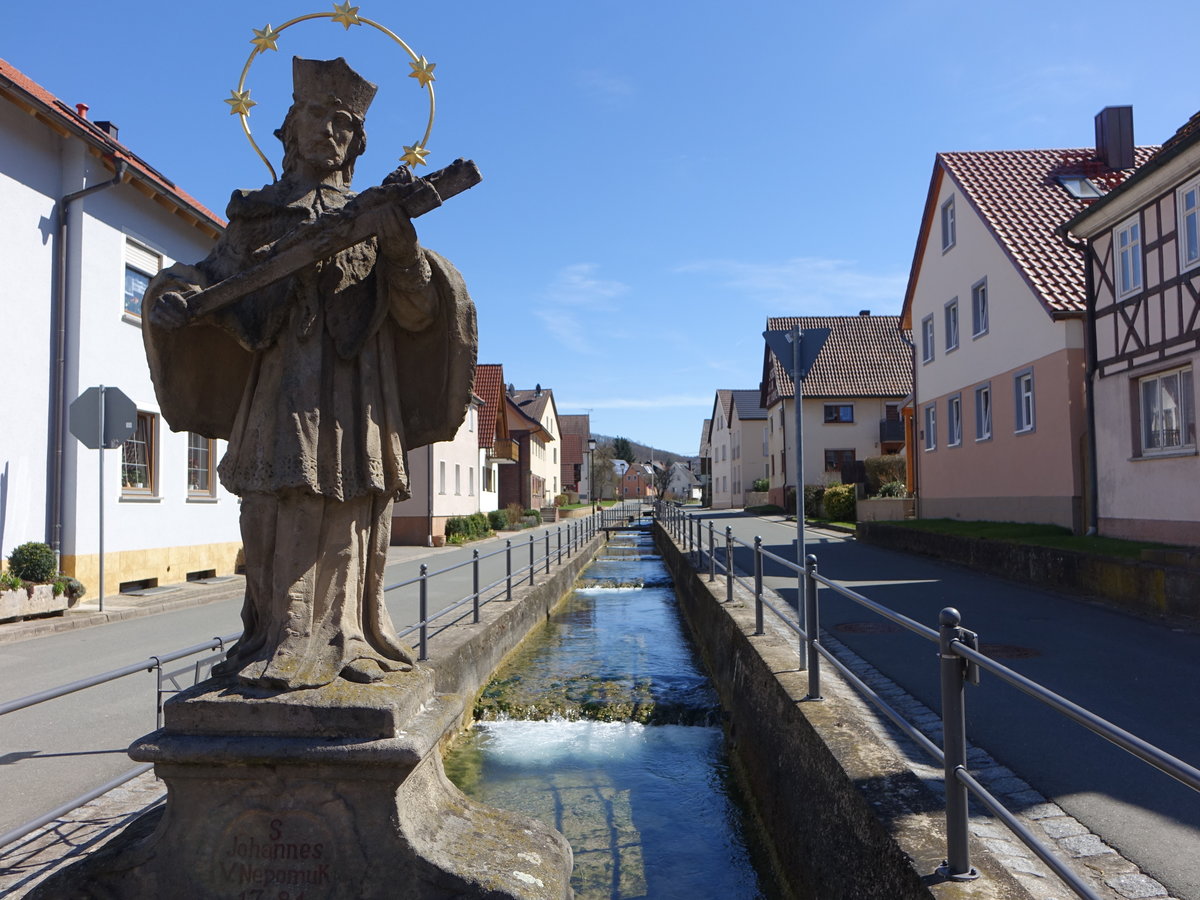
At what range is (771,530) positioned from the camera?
30484 millimetres

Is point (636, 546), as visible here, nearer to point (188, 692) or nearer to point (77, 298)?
point (77, 298)

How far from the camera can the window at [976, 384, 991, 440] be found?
2233 centimetres

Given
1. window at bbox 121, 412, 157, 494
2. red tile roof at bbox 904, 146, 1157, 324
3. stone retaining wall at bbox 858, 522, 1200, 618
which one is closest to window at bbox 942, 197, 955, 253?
Result: red tile roof at bbox 904, 146, 1157, 324

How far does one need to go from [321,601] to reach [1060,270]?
63.8 ft

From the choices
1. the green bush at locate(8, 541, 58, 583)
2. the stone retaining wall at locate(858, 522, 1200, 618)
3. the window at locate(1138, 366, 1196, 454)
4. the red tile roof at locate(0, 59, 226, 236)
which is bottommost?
the stone retaining wall at locate(858, 522, 1200, 618)

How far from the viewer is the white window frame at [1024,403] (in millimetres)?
19547

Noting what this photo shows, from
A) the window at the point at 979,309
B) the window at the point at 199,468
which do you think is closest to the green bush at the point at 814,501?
the window at the point at 979,309

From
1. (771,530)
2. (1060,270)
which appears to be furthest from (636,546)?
(1060,270)

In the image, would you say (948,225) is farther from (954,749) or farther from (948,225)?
(954,749)

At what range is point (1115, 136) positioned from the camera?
77.5 feet

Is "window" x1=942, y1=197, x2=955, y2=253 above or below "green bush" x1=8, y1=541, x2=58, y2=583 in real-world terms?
above

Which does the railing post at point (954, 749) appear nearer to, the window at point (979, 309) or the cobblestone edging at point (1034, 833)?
the cobblestone edging at point (1034, 833)

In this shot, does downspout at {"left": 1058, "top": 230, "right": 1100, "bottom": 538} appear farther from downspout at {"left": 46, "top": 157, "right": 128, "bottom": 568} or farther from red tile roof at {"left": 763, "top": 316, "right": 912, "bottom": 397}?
red tile roof at {"left": 763, "top": 316, "right": 912, "bottom": 397}

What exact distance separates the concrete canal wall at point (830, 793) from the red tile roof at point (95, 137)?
1206cm
